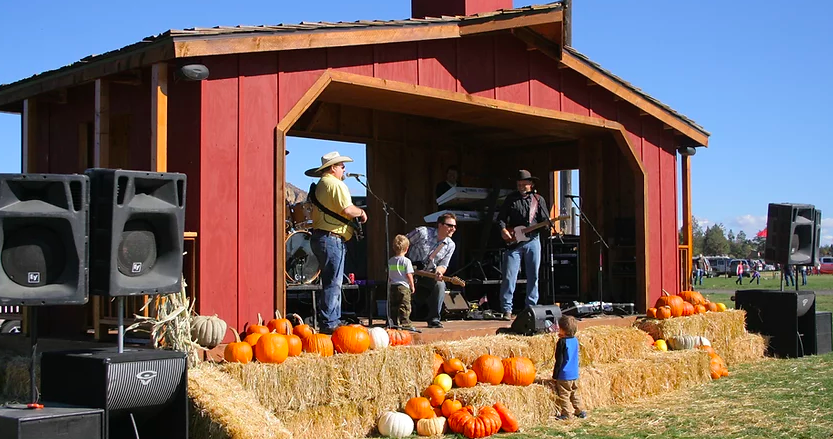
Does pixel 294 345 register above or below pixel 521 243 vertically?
below

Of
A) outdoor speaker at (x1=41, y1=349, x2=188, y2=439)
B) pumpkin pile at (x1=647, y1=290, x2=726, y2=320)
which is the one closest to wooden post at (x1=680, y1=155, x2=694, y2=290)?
pumpkin pile at (x1=647, y1=290, x2=726, y2=320)

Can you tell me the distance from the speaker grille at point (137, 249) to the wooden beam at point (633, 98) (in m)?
6.50

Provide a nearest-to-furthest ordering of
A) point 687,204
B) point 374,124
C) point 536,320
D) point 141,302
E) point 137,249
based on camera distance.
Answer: point 137,249
point 141,302
point 536,320
point 374,124
point 687,204

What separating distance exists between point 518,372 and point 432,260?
255cm

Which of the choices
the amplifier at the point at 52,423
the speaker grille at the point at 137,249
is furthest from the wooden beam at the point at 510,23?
the amplifier at the point at 52,423

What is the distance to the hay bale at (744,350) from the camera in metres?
11.8

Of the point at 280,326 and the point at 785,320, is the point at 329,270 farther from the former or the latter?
the point at 785,320

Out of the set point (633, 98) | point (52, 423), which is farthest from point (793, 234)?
point (52, 423)

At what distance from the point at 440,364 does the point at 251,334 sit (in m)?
1.80

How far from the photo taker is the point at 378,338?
24.9 feet

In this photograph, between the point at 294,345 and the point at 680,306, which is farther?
the point at 680,306

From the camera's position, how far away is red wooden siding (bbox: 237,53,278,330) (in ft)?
24.9

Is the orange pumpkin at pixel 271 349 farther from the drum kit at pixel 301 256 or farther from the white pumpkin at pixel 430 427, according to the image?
the drum kit at pixel 301 256

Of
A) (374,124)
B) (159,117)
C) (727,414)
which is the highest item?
(374,124)
